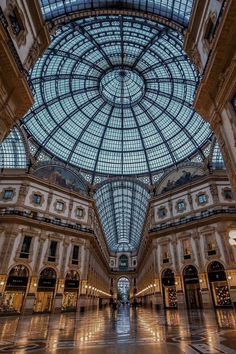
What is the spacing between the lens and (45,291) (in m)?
29.5

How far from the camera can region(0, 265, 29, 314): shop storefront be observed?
25.4m

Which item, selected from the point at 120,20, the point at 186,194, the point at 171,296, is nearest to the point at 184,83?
the point at 120,20

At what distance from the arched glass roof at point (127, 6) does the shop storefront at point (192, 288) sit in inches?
1184

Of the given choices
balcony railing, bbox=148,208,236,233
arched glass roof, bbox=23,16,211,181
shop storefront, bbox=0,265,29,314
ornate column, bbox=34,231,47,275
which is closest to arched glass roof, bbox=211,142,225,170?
arched glass roof, bbox=23,16,211,181

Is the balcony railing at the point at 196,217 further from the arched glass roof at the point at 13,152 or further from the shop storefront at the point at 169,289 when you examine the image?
the arched glass roof at the point at 13,152

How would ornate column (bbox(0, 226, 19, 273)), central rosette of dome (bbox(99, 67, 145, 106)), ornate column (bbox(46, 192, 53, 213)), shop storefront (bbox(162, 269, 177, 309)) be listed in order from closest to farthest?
ornate column (bbox(0, 226, 19, 273)), shop storefront (bbox(162, 269, 177, 309)), ornate column (bbox(46, 192, 53, 213)), central rosette of dome (bbox(99, 67, 145, 106))

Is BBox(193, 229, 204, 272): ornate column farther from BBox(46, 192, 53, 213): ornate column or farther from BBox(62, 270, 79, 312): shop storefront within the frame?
BBox(46, 192, 53, 213): ornate column

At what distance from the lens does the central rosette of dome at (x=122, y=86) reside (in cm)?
4159

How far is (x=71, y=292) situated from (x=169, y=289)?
14782 millimetres

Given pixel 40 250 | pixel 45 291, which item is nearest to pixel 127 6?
pixel 40 250

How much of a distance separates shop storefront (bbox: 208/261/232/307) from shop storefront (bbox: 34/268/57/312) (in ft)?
70.7

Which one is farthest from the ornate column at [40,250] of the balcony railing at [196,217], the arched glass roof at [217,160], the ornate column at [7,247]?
the arched glass roof at [217,160]

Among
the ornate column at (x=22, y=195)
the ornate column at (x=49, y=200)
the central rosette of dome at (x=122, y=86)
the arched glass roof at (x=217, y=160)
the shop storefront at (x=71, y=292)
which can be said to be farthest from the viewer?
the central rosette of dome at (x=122, y=86)

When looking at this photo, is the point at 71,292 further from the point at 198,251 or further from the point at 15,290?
the point at 198,251
